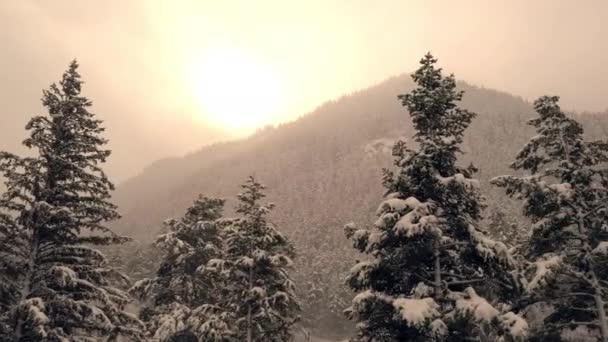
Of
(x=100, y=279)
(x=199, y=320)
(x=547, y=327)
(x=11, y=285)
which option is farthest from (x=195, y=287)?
(x=547, y=327)

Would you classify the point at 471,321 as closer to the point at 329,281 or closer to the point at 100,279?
the point at 100,279

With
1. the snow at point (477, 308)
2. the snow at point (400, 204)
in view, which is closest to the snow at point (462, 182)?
the snow at point (400, 204)

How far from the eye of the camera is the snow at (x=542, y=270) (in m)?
13.9

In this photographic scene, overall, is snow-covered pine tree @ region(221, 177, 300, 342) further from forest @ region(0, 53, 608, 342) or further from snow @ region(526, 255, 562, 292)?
snow @ region(526, 255, 562, 292)

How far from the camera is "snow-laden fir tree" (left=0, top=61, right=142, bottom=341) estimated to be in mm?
16047

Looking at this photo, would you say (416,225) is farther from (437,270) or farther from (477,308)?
(477,308)

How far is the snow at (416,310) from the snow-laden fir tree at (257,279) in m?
11.2

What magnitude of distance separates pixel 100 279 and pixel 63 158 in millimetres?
4488

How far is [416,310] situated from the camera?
1195cm

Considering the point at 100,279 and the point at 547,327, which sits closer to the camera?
the point at 547,327

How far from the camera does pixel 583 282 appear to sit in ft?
51.9

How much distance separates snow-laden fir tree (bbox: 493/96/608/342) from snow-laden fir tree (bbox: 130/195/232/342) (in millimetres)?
14006

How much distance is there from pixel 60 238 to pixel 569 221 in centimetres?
1726

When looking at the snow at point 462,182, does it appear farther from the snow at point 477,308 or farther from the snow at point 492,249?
the snow at point 477,308
